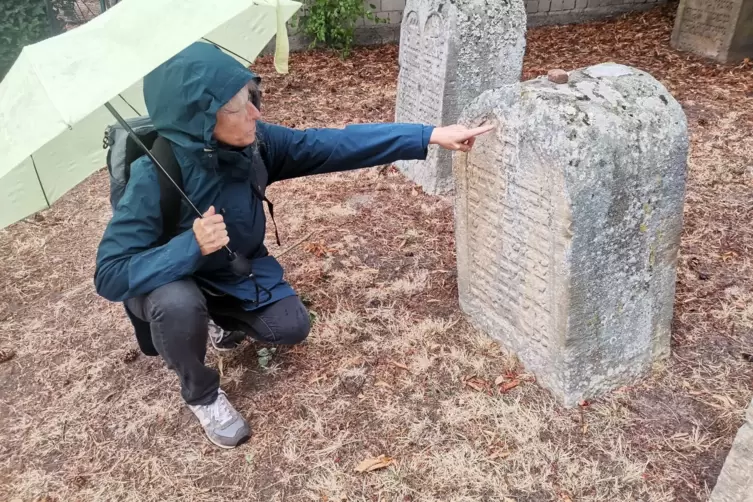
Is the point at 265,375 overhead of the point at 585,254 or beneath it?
beneath

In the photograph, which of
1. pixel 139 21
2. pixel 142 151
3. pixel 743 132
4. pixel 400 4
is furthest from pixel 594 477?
pixel 400 4

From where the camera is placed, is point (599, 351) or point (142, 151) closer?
point (142, 151)

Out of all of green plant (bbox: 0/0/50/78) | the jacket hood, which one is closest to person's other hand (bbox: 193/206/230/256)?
the jacket hood

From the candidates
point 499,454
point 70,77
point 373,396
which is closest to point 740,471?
point 499,454

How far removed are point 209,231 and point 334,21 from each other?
6500 mm

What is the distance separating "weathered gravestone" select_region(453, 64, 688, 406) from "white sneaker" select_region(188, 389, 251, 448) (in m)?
1.30

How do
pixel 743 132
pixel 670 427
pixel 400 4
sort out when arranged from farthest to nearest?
1. pixel 400 4
2. pixel 743 132
3. pixel 670 427

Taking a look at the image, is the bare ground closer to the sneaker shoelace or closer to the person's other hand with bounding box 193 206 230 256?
the sneaker shoelace

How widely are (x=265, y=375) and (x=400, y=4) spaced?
6952mm

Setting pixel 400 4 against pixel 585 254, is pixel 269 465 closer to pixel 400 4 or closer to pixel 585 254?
pixel 585 254

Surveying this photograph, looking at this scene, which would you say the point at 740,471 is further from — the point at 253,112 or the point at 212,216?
the point at 253,112

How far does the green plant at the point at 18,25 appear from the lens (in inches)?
253

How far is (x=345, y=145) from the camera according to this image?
8.45 feet

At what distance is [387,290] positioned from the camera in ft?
11.3
